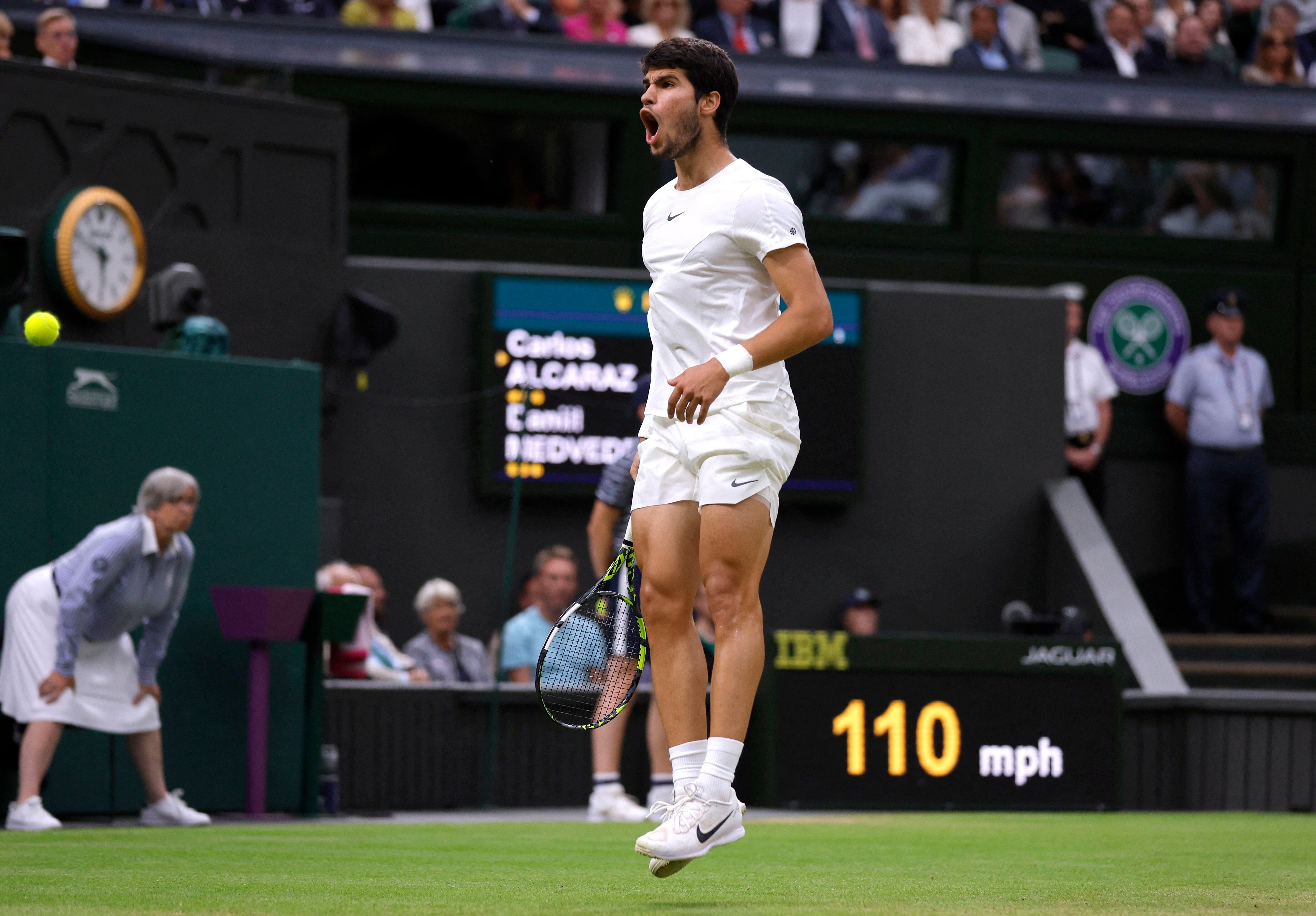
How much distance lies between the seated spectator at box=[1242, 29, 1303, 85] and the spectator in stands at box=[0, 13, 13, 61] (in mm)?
9267

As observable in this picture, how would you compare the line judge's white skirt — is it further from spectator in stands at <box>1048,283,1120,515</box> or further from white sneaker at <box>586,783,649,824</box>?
spectator in stands at <box>1048,283,1120,515</box>

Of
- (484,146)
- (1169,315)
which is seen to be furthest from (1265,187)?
(484,146)

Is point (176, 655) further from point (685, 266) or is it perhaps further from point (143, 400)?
point (685, 266)

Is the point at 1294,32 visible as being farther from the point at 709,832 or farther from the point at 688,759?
the point at 709,832

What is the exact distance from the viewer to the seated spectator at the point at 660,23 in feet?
45.6

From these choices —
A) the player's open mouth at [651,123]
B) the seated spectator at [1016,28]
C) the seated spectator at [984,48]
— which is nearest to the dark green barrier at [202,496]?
the player's open mouth at [651,123]

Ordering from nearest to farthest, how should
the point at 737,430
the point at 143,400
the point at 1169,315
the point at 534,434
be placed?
the point at 737,430 < the point at 143,400 < the point at 534,434 < the point at 1169,315

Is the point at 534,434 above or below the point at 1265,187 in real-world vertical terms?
below

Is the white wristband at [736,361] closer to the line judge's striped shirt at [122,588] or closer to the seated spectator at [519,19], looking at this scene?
the line judge's striped shirt at [122,588]

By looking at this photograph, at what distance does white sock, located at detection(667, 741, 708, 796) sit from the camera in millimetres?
4500

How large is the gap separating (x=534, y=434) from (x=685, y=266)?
7925 mm

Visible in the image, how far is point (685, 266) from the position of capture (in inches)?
183

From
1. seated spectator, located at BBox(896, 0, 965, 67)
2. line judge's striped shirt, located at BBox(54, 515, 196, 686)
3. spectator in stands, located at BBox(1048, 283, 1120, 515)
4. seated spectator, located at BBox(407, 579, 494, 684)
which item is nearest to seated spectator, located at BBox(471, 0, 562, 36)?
seated spectator, located at BBox(896, 0, 965, 67)

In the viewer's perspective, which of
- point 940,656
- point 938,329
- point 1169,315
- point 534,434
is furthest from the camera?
point 1169,315
